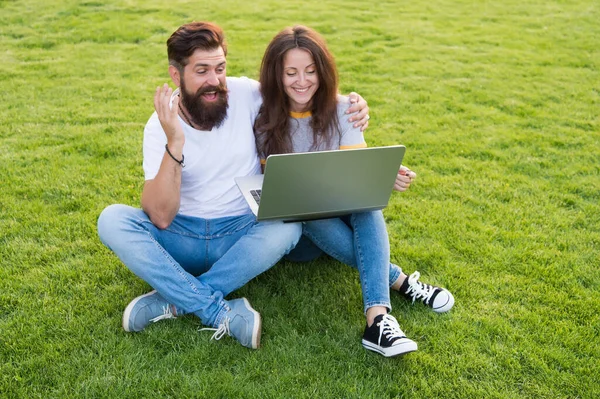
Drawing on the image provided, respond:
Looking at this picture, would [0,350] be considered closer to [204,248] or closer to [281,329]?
[204,248]

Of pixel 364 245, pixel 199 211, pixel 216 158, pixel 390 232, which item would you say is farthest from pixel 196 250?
pixel 390 232

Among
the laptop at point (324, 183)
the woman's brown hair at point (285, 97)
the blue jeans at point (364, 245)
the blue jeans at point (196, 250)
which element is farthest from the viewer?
the woman's brown hair at point (285, 97)

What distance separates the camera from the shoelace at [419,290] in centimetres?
311

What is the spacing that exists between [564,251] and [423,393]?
1.62m

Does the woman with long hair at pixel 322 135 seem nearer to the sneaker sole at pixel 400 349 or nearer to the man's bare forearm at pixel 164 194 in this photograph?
the sneaker sole at pixel 400 349

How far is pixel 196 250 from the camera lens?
9.84 ft

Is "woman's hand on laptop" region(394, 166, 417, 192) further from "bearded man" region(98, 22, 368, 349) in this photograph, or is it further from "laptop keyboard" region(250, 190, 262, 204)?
"laptop keyboard" region(250, 190, 262, 204)

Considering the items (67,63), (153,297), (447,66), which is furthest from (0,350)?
(447,66)

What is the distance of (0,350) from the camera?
2.74 meters

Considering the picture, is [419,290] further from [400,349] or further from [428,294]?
[400,349]

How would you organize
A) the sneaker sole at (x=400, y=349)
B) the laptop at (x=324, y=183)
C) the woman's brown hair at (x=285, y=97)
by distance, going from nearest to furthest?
the laptop at (x=324, y=183) < the sneaker sole at (x=400, y=349) < the woman's brown hair at (x=285, y=97)

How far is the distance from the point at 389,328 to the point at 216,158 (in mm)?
1199

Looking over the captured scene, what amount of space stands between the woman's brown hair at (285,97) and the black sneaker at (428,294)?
0.88 m

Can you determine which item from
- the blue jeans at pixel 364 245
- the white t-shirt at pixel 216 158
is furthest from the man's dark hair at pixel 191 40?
the blue jeans at pixel 364 245
